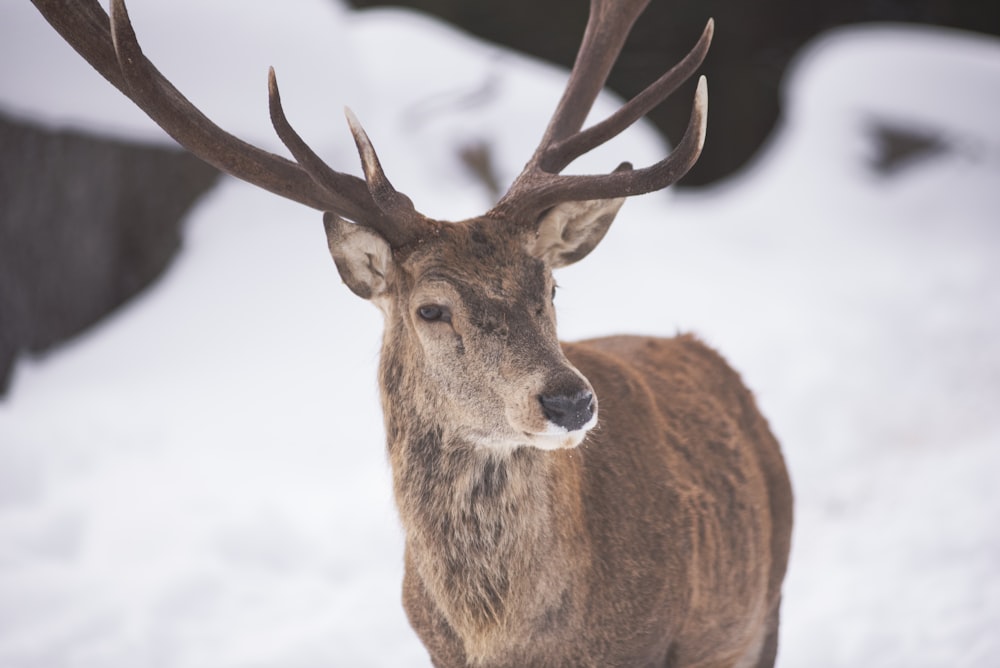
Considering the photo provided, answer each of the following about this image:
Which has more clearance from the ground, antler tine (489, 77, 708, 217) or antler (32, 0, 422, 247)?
antler (32, 0, 422, 247)

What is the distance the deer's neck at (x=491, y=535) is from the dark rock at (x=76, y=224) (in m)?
3.78

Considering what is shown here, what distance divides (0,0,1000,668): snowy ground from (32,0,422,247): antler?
6.62 ft

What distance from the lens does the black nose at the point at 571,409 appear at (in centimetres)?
240

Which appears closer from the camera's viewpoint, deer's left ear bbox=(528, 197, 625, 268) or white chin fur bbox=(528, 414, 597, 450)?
white chin fur bbox=(528, 414, 597, 450)

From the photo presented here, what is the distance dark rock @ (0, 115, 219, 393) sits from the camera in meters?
5.65

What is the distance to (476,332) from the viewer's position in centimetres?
262

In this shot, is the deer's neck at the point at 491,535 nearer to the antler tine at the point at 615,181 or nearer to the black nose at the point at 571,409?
the black nose at the point at 571,409

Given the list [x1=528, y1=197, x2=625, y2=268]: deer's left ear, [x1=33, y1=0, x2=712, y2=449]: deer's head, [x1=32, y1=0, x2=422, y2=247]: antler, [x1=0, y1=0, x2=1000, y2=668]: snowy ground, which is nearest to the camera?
[x1=33, y1=0, x2=712, y2=449]: deer's head

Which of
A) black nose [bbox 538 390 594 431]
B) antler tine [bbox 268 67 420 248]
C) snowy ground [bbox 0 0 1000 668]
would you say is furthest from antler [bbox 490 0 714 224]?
snowy ground [bbox 0 0 1000 668]

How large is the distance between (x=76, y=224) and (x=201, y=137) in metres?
3.71

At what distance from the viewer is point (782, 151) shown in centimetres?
1113

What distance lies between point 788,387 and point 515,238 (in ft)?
12.6

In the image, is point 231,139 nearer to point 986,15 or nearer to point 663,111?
point 663,111

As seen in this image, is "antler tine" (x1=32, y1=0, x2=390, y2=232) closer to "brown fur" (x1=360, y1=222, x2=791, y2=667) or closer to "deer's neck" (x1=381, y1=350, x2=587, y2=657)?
"brown fur" (x1=360, y1=222, x2=791, y2=667)
